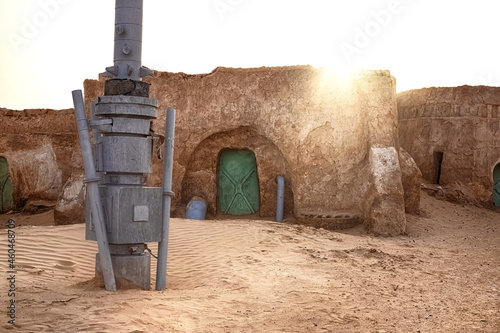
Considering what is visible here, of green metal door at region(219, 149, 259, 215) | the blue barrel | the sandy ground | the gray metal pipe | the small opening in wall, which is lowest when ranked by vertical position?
the sandy ground

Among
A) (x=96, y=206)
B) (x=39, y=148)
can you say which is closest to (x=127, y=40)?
(x=96, y=206)

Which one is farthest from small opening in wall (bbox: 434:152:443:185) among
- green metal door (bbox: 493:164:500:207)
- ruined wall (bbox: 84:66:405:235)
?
ruined wall (bbox: 84:66:405:235)

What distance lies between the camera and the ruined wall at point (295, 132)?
13891 mm

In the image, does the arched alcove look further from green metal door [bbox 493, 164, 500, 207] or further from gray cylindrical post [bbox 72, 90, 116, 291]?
gray cylindrical post [bbox 72, 90, 116, 291]

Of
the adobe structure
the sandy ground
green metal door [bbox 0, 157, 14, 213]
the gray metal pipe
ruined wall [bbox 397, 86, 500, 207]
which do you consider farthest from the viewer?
green metal door [bbox 0, 157, 14, 213]

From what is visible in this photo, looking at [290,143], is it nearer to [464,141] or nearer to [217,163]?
[217,163]

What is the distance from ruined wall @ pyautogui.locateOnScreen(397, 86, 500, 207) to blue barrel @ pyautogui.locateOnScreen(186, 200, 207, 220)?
7303 mm

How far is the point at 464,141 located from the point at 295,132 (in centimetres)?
593

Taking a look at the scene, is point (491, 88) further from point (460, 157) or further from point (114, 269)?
point (114, 269)

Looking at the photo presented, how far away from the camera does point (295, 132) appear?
14.2m

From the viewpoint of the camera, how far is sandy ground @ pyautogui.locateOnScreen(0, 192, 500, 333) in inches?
210

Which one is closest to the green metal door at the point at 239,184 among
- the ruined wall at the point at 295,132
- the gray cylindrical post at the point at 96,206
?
the ruined wall at the point at 295,132

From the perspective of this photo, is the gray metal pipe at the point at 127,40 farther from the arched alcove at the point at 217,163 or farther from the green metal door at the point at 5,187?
the green metal door at the point at 5,187

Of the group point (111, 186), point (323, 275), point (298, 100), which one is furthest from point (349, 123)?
point (111, 186)
